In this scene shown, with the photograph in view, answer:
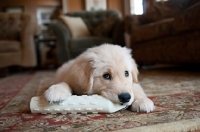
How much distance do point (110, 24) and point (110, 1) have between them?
16.1 ft

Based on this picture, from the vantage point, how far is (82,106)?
3.85 feet

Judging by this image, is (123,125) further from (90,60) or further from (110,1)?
(110,1)

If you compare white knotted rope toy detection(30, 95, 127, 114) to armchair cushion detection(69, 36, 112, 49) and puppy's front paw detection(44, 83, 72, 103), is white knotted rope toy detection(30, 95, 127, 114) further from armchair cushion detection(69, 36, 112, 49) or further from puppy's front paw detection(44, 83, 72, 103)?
armchair cushion detection(69, 36, 112, 49)

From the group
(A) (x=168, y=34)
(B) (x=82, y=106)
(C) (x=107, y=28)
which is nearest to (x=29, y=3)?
(C) (x=107, y=28)

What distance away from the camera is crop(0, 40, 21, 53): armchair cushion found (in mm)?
3932

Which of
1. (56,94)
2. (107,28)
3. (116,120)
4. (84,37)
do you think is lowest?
(116,120)

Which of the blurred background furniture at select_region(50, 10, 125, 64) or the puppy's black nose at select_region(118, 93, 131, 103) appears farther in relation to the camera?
the blurred background furniture at select_region(50, 10, 125, 64)

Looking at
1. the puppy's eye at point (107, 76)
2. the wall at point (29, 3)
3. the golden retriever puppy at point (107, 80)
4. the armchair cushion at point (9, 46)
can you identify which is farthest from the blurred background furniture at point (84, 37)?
the wall at point (29, 3)

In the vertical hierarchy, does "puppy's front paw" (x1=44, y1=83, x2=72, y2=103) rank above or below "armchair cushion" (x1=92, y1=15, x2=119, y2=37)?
below

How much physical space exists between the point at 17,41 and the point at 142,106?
11.9ft

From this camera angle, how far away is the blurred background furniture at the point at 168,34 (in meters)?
2.58

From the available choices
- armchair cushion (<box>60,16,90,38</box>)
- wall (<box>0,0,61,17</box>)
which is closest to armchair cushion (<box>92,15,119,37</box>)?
armchair cushion (<box>60,16,90,38</box>)

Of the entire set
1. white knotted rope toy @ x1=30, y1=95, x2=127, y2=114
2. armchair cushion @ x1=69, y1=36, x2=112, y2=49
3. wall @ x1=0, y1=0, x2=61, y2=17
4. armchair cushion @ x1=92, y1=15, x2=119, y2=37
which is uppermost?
wall @ x1=0, y1=0, x2=61, y2=17

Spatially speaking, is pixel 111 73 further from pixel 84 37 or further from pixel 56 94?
pixel 84 37
